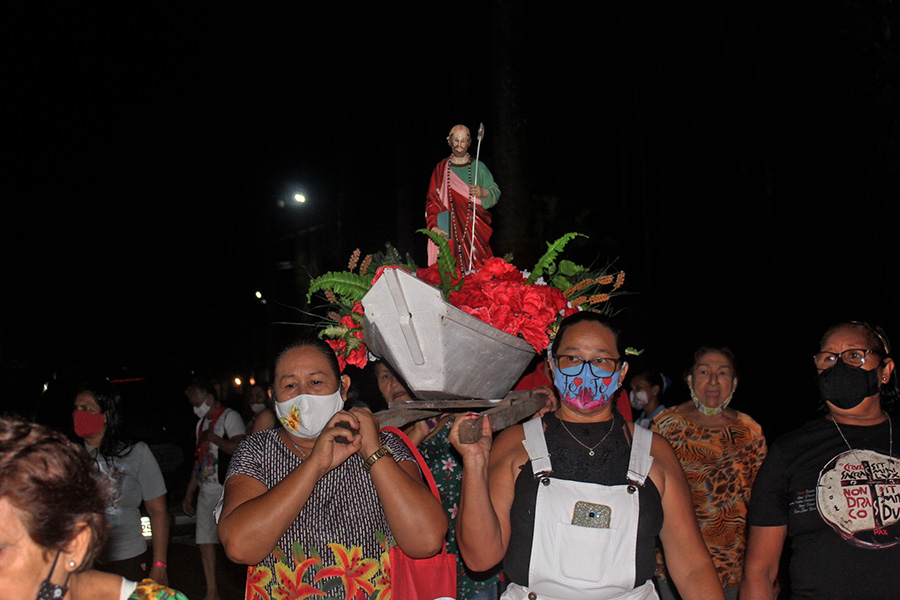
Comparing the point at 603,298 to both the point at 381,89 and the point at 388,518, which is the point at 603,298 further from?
the point at 381,89

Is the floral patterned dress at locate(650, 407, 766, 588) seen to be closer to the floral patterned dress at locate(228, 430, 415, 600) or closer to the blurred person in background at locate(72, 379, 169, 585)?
the floral patterned dress at locate(228, 430, 415, 600)

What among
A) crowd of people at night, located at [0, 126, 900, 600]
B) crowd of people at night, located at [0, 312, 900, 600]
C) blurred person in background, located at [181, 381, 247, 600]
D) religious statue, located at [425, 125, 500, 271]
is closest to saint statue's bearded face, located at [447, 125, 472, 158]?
religious statue, located at [425, 125, 500, 271]

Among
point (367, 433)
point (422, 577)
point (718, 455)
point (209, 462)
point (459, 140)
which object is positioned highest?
point (459, 140)

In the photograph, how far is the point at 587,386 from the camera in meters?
3.18

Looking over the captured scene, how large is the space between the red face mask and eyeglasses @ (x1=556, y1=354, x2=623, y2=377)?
3.60m

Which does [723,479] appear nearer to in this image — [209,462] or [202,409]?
[209,462]

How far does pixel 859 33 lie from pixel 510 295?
18.9ft

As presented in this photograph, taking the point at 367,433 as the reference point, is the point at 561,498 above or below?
below

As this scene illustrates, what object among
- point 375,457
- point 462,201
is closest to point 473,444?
point 375,457

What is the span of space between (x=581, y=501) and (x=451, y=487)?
1.34 m

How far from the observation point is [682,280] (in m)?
12.8

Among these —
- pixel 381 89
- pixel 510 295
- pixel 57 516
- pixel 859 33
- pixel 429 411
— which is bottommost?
pixel 57 516

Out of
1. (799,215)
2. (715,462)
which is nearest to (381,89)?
(799,215)

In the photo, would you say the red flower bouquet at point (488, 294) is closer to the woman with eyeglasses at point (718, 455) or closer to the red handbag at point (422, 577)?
the red handbag at point (422, 577)
